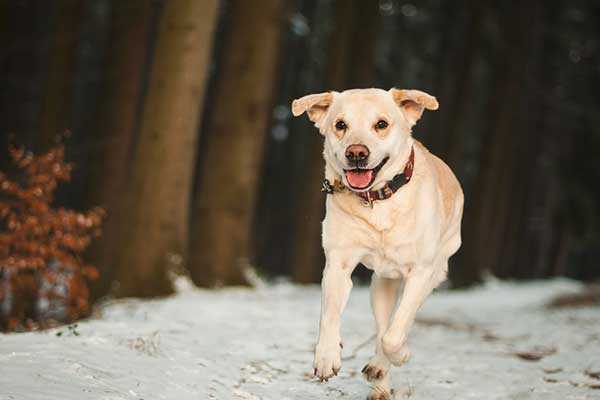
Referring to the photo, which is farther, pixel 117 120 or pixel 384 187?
pixel 117 120

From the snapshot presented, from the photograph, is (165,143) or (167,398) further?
(165,143)

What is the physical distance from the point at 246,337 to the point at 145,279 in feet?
10.2

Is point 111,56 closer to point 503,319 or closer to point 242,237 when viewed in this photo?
point 242,237

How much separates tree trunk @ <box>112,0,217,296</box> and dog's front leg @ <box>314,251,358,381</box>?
18.0 ft

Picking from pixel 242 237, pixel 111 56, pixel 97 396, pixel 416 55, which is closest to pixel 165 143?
pixel 242 237

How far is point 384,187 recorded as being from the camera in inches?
200

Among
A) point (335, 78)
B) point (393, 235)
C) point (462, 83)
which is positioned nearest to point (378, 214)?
point (393, 235)

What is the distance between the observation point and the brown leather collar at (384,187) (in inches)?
198

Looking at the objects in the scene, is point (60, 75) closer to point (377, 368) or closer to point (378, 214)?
point (378, 214)

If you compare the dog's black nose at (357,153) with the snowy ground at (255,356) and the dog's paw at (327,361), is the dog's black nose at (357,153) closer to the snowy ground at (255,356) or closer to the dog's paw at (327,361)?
the dog's paw at (327,361)

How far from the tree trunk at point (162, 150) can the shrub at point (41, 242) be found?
1.39 metres

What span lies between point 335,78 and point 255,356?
10193mm

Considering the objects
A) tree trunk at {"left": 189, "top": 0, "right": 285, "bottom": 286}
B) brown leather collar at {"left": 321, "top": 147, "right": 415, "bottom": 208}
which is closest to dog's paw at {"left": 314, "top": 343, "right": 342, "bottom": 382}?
brown leather collar at {"left": 321, "top": 147, "right": 415, "bottom": 208}

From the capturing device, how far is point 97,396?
13.7ft
